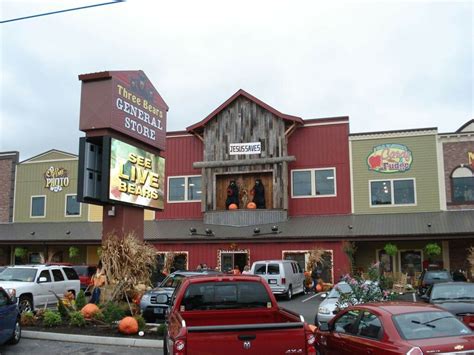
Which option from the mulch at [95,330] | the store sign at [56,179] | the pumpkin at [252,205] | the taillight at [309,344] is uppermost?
the store sign at [56,179]

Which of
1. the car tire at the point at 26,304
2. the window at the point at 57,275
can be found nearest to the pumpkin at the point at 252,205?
the window at the point at 57,275

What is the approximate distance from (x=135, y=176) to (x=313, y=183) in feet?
49.9

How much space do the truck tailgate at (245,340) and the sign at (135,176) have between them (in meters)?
12.9

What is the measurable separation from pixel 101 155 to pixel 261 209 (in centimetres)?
1501

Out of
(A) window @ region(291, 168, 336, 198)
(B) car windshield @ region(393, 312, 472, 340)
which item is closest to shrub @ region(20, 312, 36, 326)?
(B) car windshield @ region(393, 312, 472, 340)

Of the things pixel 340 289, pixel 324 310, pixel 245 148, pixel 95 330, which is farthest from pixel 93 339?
pixel 245 148

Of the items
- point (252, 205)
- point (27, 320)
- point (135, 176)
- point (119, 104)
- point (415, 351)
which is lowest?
point (27, 320)

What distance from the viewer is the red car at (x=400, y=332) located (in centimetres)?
670

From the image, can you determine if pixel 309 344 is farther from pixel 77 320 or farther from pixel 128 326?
pixel 77 320

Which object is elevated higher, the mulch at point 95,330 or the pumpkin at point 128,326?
the pumpkin at point 128,326

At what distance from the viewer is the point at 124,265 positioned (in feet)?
54.1

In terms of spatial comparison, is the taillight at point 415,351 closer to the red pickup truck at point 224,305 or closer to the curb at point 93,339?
the red pickup truck at point 224,305

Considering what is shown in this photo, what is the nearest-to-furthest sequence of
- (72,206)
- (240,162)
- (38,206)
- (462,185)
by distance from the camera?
1. (462,185)
2. (240,162)
3. (72,206)
4. (38,206)

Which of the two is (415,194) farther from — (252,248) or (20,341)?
(20,341)
